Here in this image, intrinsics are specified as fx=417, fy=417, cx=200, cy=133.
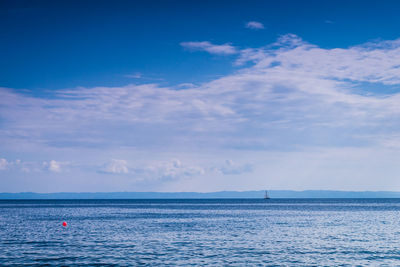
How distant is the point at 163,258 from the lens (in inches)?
1431

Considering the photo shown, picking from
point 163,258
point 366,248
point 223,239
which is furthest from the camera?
point 223,239

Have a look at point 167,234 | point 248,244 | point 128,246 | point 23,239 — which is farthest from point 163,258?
point 23,239

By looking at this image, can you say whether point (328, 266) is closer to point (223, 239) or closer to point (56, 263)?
point (223, 239)

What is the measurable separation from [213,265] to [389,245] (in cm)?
2232

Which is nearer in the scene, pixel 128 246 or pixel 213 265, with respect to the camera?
pixel 213 265

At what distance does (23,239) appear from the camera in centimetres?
4975

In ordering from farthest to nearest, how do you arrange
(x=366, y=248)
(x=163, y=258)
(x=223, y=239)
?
(x=223, y=239) → (x=366, y=248) → (x=163, y=258)

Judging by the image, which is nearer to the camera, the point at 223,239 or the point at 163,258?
the point at 163,258

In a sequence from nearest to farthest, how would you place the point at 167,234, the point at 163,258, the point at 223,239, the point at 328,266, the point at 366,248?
the point at 328,266 < the point at 163,258 < the point at 366,248 < the point at 223,239 < the point at 167,234

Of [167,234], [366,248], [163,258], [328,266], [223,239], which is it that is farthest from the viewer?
[167,234]

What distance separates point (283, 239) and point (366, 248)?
10.00 meters

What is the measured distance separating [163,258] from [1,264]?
13.2 m

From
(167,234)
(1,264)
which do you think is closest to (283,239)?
(167,234)

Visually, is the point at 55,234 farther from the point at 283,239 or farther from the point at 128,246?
the point at 283,239
